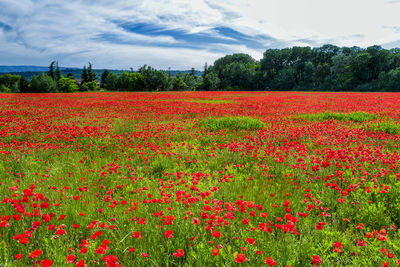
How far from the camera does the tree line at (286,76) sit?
205 feet

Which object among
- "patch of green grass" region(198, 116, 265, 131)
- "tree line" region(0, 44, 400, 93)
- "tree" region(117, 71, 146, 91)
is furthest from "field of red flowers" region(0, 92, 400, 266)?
"tree" region(117, 71, 146, 91)

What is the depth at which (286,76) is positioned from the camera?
261ft

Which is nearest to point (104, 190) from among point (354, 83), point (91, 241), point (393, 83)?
point (91, 241)

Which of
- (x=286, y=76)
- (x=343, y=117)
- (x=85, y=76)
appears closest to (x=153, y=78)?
(x=85, y=76)

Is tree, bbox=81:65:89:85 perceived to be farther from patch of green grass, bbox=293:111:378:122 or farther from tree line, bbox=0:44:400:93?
patch of green grass, bbox=293:111:378:122

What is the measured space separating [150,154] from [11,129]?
5.55 metres

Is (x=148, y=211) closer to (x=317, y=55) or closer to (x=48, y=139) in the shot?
(x=48, y=139)

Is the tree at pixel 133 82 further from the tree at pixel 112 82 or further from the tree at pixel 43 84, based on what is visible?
the tree at pixel 43 84

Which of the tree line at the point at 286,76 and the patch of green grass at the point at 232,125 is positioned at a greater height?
the tree line at the point at 286,76

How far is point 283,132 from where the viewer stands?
7.66 meters

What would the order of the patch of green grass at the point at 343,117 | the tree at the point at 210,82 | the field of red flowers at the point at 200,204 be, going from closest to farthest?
the field of red flowers at the point at 200,204 < the patch of green grass at the point at 343,117 < the tree at the point at 210,82

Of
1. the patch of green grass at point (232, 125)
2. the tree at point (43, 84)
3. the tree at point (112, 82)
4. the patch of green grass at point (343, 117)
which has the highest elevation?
the tree at point (112, 82)

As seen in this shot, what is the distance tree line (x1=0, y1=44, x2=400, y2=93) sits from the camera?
2464 inches

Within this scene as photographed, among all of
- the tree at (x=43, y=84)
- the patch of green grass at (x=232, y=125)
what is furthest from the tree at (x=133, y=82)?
the patch of green grass at (x=232, y=125)
